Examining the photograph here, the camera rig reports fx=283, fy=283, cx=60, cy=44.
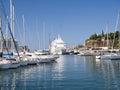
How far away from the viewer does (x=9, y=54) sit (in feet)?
168

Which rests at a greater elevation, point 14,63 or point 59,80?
point 14,63

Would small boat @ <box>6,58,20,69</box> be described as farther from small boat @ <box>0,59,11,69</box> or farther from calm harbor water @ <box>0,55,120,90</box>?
calm harbor water @ <box>0,55,120,90</box>

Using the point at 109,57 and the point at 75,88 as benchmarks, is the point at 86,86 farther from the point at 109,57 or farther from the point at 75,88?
the point at 109,57

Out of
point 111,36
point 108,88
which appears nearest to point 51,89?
point 108,88

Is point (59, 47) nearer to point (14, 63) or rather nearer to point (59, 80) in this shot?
point (14, 63)

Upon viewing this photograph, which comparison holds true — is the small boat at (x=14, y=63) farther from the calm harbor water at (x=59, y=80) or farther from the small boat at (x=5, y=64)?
the calm harbor water at (x=59, y=80)

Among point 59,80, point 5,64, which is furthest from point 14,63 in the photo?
point 59,80

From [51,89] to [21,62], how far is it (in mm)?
27480

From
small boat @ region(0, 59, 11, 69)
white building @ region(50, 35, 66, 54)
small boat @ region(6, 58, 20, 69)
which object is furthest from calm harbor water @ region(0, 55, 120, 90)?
white building @ region(50, 35, 66, 54)

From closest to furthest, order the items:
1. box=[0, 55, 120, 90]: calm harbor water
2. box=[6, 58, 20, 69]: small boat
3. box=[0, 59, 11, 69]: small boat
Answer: box=[0, 55, 120, 90]: calm harbor water
box=[0, 59, 11, 69]: small boat
box=[6, 58, 20, 69]: small boat

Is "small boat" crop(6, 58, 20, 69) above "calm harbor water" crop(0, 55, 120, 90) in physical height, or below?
above

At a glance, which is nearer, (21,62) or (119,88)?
(119,88)

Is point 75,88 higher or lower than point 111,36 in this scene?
lower

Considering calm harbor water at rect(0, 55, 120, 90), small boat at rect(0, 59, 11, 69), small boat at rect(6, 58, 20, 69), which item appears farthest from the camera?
small boat at rect(6, 58, 20, 69)
